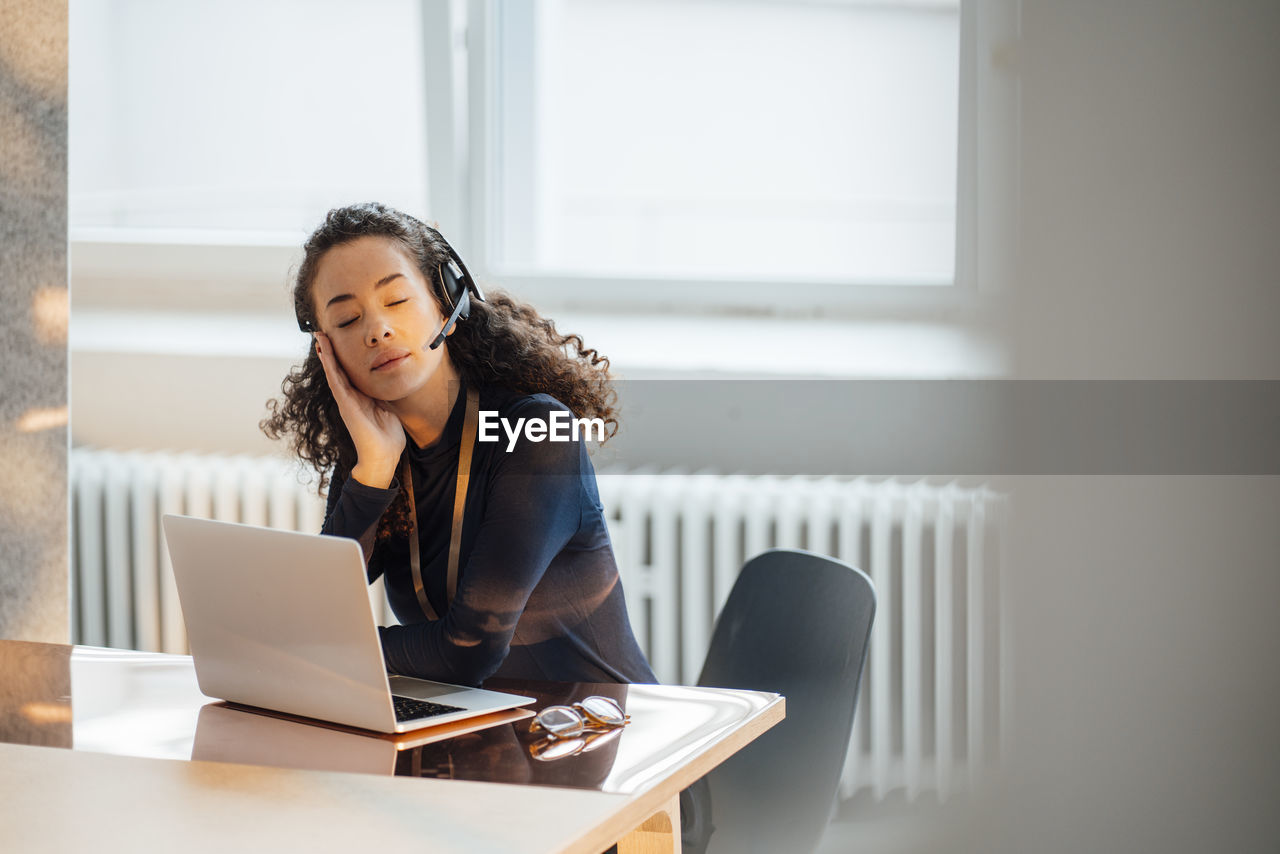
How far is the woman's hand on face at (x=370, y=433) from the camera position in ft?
4.98

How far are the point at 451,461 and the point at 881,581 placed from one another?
106 centimetres

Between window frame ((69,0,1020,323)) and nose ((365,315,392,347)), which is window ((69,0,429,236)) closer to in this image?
window frame ((69,0,1020,323))

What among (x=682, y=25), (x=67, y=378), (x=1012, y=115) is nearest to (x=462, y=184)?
(x=682, y=25)

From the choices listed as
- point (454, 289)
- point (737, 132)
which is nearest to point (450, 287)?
point (454, 289)

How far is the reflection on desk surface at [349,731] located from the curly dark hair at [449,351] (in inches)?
17.8

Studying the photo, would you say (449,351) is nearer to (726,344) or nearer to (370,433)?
(370,433)

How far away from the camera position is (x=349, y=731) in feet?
3.58

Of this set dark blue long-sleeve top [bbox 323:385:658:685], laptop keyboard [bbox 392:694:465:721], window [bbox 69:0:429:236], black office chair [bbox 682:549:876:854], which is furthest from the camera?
window [bbox 69:0:429:236]

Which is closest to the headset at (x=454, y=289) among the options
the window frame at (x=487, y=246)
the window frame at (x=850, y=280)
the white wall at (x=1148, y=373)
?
the window frame at (x=487, y=246)

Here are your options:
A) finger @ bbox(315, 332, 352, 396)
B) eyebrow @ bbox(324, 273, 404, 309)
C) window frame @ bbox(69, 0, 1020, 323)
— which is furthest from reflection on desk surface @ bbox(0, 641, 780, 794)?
window frame @ bbox(69, 0, 1020, 323)

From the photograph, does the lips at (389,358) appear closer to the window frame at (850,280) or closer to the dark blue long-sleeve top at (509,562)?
the dark blue long-sleeve top at (509,562)

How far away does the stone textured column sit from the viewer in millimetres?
1931

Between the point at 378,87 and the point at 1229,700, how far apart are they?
7.13 feet

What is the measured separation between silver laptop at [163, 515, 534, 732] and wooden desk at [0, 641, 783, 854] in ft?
0.09
